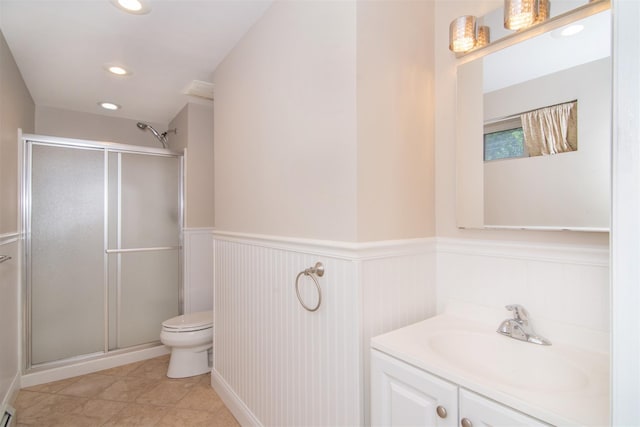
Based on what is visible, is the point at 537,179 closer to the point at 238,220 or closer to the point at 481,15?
the point at 481,15

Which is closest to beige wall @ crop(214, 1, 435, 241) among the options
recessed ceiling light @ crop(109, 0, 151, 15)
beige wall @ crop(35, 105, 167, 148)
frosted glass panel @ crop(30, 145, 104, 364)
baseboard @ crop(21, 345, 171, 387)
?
recessed ceiling light @ crop(109, 0, 151, 15)

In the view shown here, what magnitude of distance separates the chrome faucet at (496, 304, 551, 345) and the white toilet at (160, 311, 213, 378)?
2.14 m

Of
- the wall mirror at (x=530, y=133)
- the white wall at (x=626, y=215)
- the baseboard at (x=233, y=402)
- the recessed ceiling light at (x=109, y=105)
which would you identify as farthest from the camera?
the recessed ceiling light at (x=109, y=105)

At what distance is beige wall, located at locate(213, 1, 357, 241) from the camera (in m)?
1.25

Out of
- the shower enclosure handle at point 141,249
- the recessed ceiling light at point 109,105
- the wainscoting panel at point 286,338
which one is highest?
the recessed ceiling light at point 109,105

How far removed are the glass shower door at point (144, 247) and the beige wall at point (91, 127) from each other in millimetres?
808

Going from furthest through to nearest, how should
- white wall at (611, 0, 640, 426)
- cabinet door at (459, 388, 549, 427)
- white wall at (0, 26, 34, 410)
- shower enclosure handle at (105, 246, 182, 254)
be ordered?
shower enclosure handle at (105, 246, 182, 254) < white wall at (0, 26, 34, 410) < cabinet door at (459, 388, 549, 427) < white wall at (611, 0, 640, 426)

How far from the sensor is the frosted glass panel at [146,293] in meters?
2.94

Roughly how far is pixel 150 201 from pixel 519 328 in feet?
9.95

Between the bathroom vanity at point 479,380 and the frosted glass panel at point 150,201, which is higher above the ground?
the frosted glass panel at point 150,201

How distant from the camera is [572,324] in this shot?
1.11 meters

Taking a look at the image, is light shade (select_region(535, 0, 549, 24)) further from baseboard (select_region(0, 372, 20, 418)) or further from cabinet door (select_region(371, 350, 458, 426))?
baseboard (select_region(0, 372, 20, 418))

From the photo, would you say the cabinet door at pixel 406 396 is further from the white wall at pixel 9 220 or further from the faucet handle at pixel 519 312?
the white wall at pixel 9 220

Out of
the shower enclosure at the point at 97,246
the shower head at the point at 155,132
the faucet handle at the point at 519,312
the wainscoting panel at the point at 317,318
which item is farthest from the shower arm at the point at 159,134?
the faucet handle at the point at 519,312
